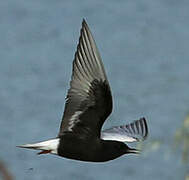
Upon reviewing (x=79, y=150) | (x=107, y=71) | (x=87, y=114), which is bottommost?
(x=79, y=150)

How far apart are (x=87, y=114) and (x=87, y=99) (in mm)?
68

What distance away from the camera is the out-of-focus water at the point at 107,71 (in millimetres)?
7680

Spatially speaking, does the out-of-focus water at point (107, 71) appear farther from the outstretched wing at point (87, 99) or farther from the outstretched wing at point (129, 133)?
the outstretched wing at point (87, 99)

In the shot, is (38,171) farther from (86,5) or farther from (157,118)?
(86,5)

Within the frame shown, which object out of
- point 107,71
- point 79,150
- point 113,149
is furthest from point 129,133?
point 107,71

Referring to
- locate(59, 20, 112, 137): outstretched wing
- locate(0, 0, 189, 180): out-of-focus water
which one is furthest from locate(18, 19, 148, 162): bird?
locate(0, 0, 189, 180): out-of-focus water

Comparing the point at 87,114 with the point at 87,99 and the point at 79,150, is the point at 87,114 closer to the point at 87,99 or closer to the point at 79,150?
the point at 87,99

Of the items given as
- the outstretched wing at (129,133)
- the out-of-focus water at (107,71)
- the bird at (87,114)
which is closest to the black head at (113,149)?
the bird at (87,114)

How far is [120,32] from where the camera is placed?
10.2 metres

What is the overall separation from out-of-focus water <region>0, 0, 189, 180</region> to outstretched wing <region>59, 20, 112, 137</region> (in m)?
2.94

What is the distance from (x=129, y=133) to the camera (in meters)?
4.07

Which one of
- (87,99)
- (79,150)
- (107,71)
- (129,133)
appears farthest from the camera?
(107,71)

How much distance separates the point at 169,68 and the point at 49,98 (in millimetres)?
1432

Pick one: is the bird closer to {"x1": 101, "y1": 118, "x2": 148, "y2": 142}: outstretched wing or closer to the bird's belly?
the bird's belly
